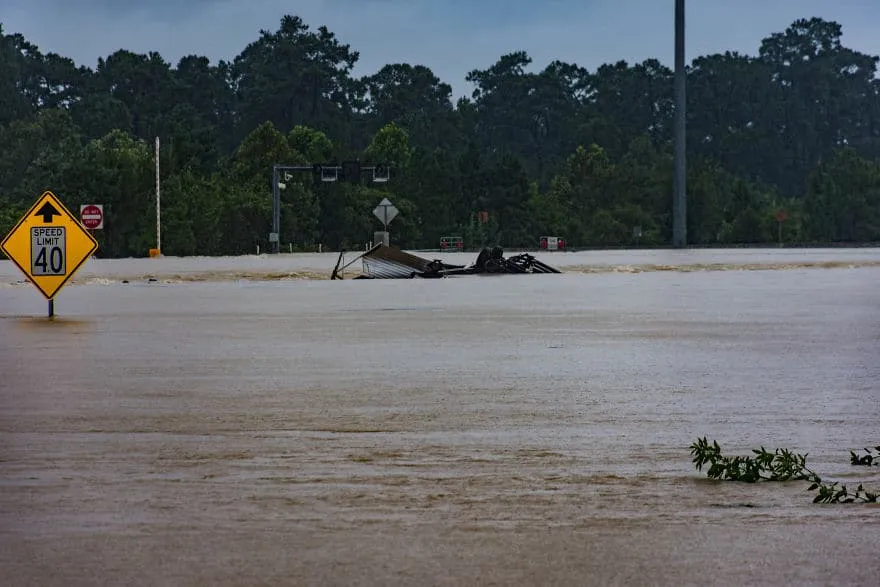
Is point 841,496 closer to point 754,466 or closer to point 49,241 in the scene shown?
point 754,466

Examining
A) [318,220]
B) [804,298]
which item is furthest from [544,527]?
[318,220]

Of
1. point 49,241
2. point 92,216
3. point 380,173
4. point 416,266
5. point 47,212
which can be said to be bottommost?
point 416,266

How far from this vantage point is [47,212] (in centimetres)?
2381

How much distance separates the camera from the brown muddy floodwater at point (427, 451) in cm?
685

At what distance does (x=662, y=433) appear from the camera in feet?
35.4

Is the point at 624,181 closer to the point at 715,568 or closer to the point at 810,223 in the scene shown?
the point at 810,223

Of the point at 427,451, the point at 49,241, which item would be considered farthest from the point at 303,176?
the point at 427,451

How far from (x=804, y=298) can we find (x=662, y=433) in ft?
69.4

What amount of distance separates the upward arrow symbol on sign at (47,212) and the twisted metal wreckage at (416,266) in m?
19.2

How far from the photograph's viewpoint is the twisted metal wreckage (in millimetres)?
44531

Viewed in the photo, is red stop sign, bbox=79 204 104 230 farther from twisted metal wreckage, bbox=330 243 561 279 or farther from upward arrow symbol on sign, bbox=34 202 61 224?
upward arrow symbol on sign, bbox=34 202 61 224

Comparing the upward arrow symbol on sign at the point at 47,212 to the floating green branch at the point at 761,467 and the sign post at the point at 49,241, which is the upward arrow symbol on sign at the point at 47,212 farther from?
the floating green branch at the point at 761,467

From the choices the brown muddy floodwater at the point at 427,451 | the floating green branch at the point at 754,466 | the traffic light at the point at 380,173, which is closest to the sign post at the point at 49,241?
the brown muddy floodwater at the point at 427,451

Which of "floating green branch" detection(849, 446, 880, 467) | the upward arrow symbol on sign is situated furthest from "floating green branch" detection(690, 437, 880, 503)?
the upward arrow symbol on sign
